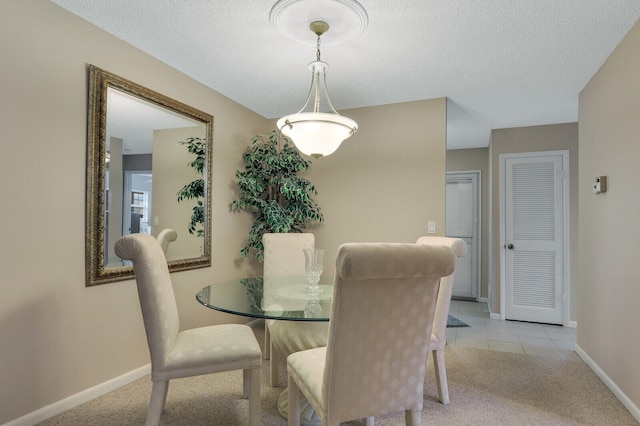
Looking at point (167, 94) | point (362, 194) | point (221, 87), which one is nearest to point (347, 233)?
point (362, 194)

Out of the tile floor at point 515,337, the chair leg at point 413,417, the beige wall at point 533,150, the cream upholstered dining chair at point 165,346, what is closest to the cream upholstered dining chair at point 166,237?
the cream upholstered dining chair at point 165,346

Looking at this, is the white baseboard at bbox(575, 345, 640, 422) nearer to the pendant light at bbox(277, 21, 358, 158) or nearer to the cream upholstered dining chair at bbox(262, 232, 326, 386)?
the cream upholstered dining chair at bbox(262, 232, 326, 386)

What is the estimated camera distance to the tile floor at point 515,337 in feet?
11.0

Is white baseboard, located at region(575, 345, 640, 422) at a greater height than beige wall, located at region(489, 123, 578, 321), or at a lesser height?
lesser

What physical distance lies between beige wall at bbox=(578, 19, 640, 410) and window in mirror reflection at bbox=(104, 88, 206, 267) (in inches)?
126

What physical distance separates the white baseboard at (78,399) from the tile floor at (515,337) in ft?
9.10

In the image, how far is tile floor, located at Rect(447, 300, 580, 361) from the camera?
3.35 meters

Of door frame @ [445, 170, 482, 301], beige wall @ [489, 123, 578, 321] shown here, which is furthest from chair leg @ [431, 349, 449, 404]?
door frame @ [445, 170, 482, 301]

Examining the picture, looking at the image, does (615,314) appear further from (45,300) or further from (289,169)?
(45,300)

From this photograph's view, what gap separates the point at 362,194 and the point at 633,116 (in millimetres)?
2235

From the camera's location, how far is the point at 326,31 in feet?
7.15

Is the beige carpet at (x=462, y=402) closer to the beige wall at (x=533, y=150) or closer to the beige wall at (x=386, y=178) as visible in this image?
the beige wall at (x=386, y=178)

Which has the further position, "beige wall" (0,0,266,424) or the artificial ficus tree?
the artificial ficus tree

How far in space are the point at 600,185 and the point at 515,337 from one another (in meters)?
1.86
